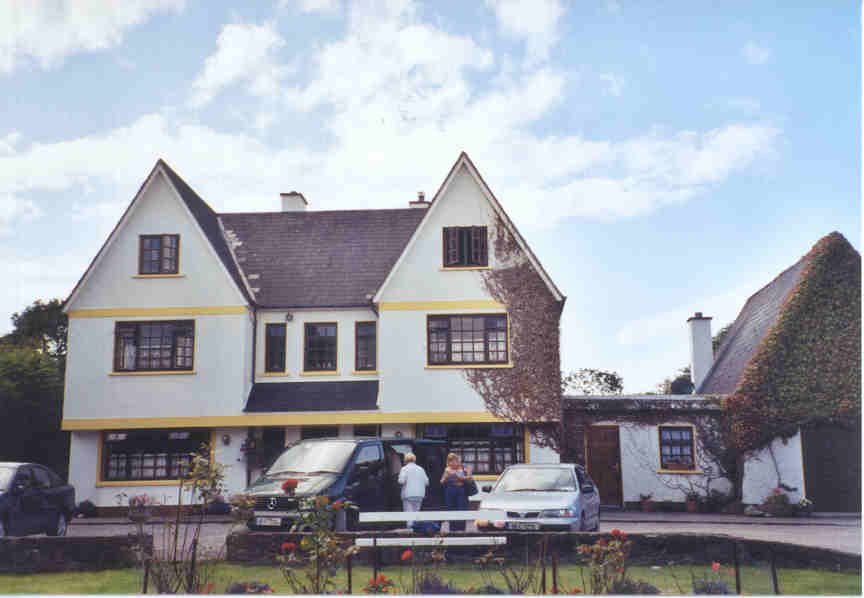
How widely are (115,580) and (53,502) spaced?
668cm

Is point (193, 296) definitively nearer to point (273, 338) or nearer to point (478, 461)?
point (273, 338)

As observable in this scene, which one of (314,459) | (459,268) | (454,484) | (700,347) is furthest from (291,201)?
(700,347)

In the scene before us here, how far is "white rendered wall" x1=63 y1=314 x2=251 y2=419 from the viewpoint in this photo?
22438 mm

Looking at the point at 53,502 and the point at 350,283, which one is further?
the point at 350,283

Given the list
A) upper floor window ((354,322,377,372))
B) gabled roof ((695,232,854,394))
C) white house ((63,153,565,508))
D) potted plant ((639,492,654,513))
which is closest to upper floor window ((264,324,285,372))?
white house ((63,153,565,508))

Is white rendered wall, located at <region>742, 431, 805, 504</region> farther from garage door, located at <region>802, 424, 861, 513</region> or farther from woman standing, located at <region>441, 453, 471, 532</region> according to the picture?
woman standing, located at <region>441, 453, 471, 532</region>

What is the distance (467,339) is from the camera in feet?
74.2

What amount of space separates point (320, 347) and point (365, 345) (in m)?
1.28

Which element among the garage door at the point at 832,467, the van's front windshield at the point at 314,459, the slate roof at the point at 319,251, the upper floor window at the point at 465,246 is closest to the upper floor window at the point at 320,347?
the slate roof at the point at 319,251

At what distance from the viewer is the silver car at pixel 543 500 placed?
43.5 feet

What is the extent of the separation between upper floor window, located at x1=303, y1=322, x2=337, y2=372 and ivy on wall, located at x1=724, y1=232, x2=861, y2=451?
442 inches

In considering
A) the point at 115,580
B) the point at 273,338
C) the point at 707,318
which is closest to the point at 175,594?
the point at 115,580

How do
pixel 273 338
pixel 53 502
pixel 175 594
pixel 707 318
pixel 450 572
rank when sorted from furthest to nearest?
pixel 707 318
pixel 273 338
pixel 53 502
pixel 450 572
pixel 175 594

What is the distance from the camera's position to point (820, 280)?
23.4m
